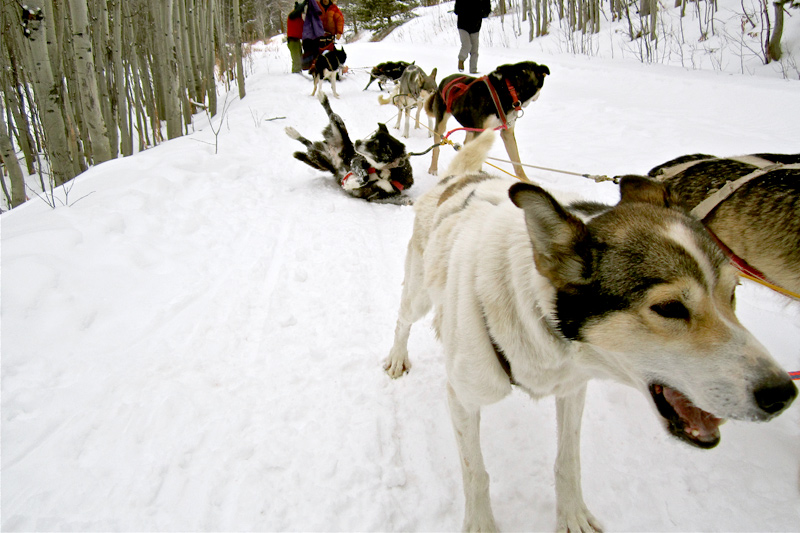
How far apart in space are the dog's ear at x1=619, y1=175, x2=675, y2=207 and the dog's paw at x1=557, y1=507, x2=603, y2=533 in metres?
1.29

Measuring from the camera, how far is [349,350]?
8.84ft

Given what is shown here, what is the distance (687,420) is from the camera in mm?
1160

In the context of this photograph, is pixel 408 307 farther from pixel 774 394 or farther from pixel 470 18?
pixel 470 18

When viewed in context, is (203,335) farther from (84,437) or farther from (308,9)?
(308,9)

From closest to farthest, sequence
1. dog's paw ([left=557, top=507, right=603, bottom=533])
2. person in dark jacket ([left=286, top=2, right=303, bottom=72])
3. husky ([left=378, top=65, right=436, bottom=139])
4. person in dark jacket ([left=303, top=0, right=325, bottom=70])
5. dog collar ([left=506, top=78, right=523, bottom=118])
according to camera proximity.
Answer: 1. dog's paw ([left=557, top=507, right=603, bottom=533])
2. dog collar ([left=506, top=78, right=523, bottom=118])
3. husky ([left=378, top=65, right=436, bottom=139])
4. person in dark jacket ([left=303, top=0, right=325, bottom=70])
5. person in dark jacket ([left=286, top=2, right=303, bottom=72])

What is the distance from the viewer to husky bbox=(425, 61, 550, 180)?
489 centimetres

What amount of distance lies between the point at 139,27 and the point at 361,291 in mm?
6574

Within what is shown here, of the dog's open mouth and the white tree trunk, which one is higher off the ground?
the white tree trunk

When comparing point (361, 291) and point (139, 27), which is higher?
point (139, 27)

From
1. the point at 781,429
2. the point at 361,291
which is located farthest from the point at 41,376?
the point at 781,429

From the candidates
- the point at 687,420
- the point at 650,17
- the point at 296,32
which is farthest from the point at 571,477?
the point at 296,32

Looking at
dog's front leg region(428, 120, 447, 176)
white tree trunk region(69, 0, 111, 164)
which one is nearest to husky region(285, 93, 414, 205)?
dog's front leg region(428, 120, 447, 176)

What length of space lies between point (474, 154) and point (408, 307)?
1045 millimetres

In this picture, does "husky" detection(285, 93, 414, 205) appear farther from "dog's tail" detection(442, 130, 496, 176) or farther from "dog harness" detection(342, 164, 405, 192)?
"dog's tail" detection(442, 130, 496, 176)
